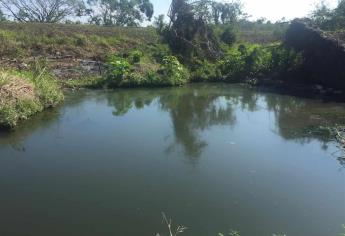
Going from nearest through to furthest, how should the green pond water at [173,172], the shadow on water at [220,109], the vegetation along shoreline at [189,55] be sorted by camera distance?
the green pond water at [173,172]
the shadow on water at [220,109]
the vegetation along shoreline at [189,55]

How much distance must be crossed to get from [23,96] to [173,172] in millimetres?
5491

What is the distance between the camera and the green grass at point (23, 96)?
9.89 m

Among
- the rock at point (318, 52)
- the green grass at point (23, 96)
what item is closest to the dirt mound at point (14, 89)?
the green grass at point (23, 96)

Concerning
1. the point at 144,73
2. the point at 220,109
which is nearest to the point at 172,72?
the point at 144,73

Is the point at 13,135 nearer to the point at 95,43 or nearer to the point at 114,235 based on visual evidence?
the point at 114,235

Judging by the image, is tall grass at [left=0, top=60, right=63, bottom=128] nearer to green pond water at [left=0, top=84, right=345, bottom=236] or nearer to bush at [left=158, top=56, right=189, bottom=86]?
green pond water at [left=0, top=84, right=345, bottom=236]

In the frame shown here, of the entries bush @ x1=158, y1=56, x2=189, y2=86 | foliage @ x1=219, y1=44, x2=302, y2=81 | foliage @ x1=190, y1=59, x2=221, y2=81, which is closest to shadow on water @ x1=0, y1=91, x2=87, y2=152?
bush @ x1=158, y1=56, x2=189, y2=86

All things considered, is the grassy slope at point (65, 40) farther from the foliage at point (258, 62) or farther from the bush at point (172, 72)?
the foliage at point (258, 62)

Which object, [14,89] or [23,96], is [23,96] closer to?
[23,96]

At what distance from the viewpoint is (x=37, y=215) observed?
572cm

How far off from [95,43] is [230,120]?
1279 cm

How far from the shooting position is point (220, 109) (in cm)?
1315

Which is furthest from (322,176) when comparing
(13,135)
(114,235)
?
(13,135)

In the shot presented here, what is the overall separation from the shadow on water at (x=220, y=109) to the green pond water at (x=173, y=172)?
7cm
